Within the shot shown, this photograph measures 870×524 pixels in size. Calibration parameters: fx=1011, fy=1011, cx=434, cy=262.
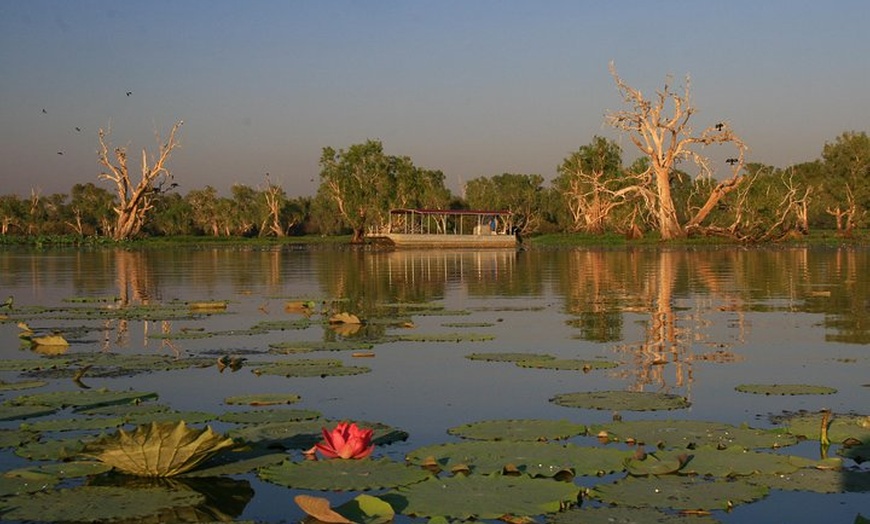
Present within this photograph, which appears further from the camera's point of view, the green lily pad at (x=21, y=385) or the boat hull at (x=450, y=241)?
the boat hull at (x=450, y=241)

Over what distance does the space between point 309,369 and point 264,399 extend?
1.91 meters

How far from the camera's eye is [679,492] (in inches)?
222

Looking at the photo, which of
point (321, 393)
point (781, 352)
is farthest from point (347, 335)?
point (781, 352)

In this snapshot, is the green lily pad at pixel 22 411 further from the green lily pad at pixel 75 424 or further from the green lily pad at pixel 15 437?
the green lily pad at pixel 15 437

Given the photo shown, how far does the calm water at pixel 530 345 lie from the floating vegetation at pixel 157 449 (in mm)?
414

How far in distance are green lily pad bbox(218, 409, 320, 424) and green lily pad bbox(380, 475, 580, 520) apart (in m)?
2.29

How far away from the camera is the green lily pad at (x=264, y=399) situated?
873 cm

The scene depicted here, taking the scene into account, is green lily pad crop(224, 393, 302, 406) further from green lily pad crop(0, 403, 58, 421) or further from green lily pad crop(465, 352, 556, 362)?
green lily pad crop(465, 352, 556, 362)

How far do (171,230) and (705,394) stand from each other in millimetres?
119172

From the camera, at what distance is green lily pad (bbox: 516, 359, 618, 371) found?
10742mm

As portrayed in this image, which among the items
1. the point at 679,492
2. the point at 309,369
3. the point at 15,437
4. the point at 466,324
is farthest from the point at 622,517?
the point at 466,324

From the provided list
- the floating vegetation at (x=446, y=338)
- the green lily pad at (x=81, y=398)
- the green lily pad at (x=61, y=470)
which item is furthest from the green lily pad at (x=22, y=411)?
the floating vegetation at (x=446, y=338)

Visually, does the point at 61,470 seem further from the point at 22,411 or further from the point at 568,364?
the point at 568,364

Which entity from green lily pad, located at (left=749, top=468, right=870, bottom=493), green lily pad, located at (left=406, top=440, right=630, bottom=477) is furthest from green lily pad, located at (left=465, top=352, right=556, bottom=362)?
green lily pad, located at (left=749, top=468, right=870, bottom=493)
